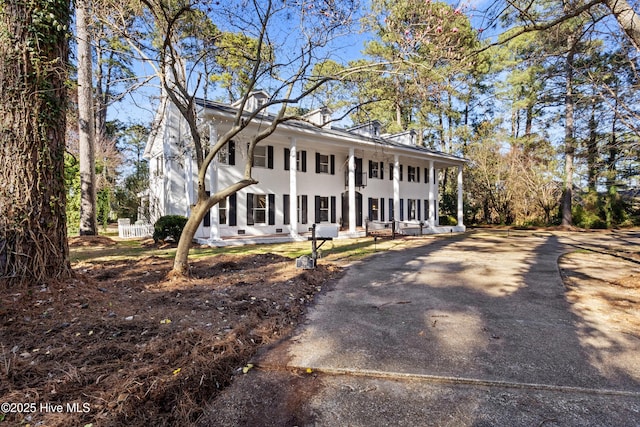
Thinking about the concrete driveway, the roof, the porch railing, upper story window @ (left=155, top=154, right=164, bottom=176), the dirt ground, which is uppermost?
the roof

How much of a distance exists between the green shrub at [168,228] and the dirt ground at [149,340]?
22.6ft

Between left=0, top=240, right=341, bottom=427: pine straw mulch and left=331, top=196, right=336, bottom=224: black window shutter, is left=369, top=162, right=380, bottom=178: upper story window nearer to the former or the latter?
left=331, top=196, right=336, bottom=224: black window shutter

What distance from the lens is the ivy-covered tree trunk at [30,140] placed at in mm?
4199

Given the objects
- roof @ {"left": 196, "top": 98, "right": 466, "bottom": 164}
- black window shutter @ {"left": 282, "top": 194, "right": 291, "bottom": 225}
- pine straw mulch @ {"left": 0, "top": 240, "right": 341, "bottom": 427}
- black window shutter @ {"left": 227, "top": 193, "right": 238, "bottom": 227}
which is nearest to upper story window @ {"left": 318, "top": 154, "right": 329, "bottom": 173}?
roof @ {"left": 196, "top": 98, "right": 466, "bottom": 164}

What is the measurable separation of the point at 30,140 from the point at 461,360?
6.27 m

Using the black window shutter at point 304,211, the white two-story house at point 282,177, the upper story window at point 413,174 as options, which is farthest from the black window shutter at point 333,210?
the upper story window at point 413,174

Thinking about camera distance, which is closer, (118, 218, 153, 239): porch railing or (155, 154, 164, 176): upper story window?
(118, 218, 153, 239): porch railing

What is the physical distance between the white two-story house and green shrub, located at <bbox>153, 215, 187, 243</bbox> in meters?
1.19

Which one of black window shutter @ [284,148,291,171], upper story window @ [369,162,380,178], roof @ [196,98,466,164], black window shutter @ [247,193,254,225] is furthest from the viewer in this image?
upper story window @ [369,162,380,178]

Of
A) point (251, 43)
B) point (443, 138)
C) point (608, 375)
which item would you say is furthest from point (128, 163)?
point (608, 375)

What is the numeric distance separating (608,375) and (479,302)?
7.27 ft

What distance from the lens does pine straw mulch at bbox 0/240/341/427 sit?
2.18 m

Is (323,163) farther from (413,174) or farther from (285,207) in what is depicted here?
(413,174)

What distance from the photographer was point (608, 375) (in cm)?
272
